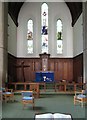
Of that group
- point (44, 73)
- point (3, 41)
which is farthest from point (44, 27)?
point (3, 41)

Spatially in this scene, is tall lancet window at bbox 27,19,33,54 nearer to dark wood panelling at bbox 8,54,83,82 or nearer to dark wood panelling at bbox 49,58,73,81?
dark wood panelling at bbox 8,54,83,82

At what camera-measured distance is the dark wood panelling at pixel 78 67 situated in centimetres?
1917

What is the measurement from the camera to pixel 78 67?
20.4 meters

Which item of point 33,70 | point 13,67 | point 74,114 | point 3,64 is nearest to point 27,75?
point 33,70

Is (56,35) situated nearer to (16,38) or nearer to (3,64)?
(16,38)

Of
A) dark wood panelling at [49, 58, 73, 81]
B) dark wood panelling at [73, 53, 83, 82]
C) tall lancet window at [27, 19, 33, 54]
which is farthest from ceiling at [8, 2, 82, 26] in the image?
dark wood panelling at [49, 58, 73, 81]

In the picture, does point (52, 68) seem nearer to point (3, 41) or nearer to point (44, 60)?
point (44, 60)

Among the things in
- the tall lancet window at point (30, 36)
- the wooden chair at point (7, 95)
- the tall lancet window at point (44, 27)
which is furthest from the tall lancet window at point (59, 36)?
the wooden chair at point (7, 95)

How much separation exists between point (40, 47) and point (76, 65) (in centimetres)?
395

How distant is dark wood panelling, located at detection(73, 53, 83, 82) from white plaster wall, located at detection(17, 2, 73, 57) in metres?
1.50

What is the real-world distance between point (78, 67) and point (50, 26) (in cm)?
514

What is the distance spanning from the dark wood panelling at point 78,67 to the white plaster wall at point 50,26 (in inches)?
59.1

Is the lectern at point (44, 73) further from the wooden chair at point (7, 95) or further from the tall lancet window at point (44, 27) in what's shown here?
the wooden chair at point (7, 95)

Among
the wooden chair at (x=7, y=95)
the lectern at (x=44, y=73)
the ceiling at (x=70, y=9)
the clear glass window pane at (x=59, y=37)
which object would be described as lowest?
the wooden chair at (x=7, y=95)
